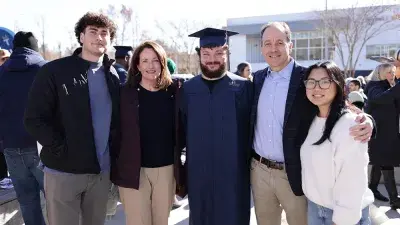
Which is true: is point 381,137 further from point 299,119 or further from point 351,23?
point 351,23

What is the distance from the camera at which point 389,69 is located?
15.1 feet

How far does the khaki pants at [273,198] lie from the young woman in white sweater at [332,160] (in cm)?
32

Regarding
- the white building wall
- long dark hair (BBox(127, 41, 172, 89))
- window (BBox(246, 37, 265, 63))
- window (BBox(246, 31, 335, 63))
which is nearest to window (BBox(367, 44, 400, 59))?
window (BBox(246, 31, 335, 63))

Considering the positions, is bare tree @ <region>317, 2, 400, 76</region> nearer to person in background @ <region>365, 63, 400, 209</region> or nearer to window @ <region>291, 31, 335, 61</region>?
window @ <region>291, 31, 335, 61</region>

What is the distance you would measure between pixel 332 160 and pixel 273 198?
83 cm

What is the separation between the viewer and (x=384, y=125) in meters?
4.75

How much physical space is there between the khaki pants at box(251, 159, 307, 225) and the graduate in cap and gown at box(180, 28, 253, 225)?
0.16 meters

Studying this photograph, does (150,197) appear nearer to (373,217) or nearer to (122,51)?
(373,217)

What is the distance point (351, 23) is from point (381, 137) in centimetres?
2690

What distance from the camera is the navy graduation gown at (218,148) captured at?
3.06m

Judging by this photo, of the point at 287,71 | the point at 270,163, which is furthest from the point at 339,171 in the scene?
the point at 287,71

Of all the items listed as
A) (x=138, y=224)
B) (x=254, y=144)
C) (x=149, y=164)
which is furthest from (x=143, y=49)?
(x=138, y=224)

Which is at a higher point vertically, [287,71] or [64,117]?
[287,71]

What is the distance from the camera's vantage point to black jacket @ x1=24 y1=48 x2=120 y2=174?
8.80ft
